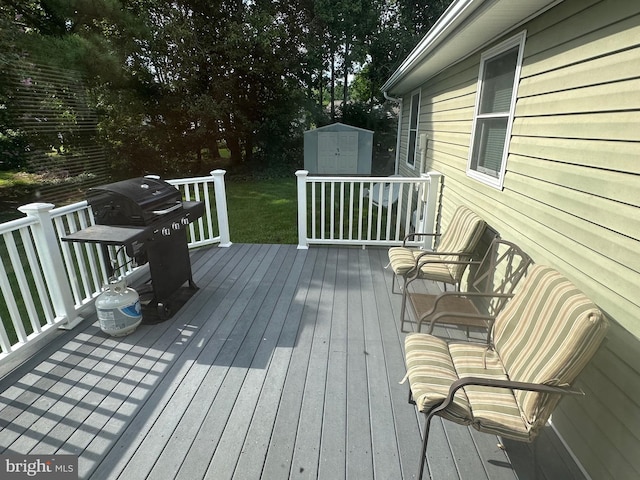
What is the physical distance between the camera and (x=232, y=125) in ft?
41.0

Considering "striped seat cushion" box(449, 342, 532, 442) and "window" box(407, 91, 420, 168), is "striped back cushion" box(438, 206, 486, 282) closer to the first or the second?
"striped seat cushion" box(449, 342, 532, 442)

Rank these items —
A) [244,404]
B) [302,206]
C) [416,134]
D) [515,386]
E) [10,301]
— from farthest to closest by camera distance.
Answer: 1. [416,134]
2. [302,206]
3. [10,301]
4. [244,404]
5. [515,386]

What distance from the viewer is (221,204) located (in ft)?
14.7

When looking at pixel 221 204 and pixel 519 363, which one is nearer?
pixel 519 363

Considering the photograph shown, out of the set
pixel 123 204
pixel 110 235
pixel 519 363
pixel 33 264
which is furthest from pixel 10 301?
pixel 519 363

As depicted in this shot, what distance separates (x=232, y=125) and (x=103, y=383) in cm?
1167

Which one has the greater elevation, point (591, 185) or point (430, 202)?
point (591, 185)

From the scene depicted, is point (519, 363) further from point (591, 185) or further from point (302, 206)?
point (302, 206)

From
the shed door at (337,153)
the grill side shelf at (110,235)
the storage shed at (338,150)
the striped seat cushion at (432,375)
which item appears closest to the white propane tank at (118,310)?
the grill side shelf at (110,235)

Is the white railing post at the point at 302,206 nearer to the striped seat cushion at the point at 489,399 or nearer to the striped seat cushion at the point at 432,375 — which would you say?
the striped seat cushion at the point at 432,375

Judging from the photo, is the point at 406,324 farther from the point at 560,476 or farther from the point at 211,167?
the point at 211,167

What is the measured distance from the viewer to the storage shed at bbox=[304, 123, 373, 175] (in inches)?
485

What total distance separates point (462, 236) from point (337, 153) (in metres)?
9.98

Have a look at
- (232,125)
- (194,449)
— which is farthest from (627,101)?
(232,125)
